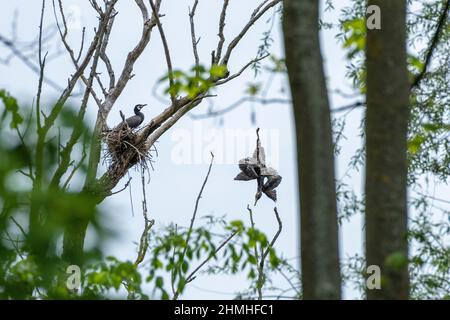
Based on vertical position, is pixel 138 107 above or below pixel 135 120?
above

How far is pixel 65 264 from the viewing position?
9.23 feet

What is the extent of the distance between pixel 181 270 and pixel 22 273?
3.34 feet

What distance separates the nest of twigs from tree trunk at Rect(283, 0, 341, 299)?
6.82 m

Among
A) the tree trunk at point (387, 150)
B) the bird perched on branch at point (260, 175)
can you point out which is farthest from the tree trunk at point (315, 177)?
the bird perched on branch at point (260, 175)

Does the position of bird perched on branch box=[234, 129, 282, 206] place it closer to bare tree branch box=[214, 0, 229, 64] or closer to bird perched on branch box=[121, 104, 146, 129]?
bare tree branch box=[214, 0, 229, 64]

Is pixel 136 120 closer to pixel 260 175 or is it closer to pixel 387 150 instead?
pixel 260 175

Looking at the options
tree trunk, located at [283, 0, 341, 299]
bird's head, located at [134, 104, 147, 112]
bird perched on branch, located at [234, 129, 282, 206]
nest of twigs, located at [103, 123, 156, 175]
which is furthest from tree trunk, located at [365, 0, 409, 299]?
bird's head, located at [134, 104, 147, 112]

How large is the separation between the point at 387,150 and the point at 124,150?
7.10m

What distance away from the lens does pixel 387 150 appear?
325 centimetres

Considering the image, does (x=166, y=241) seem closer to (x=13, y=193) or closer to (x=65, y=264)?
(x=65, y=264)

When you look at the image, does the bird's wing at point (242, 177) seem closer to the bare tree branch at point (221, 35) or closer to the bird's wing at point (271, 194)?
the bird's wing at point (271, 194)

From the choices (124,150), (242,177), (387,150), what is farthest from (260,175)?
(387,150)

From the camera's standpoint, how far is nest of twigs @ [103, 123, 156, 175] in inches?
396
